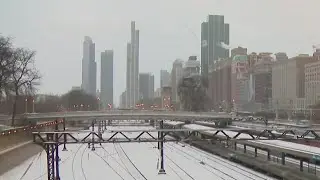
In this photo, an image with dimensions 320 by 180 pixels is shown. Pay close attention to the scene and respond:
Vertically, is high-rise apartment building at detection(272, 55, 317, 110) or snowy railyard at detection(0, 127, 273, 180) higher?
high-rise apartment building at detection(272, 55, 317, 110)

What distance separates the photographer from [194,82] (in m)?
157

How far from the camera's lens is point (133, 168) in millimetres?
53438

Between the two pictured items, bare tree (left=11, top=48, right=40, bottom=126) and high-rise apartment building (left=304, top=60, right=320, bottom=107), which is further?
→ high-rise apartment building (left=304, top=60, right=320, bottom=107)

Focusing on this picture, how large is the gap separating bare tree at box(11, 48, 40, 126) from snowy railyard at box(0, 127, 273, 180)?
11274 mm

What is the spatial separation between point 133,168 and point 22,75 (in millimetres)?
31041

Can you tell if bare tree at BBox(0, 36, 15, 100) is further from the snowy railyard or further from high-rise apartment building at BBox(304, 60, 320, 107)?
high-rise apartment building at BBox(304, 60, 320, 107)

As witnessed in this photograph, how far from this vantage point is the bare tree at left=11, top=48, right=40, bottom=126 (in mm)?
75188

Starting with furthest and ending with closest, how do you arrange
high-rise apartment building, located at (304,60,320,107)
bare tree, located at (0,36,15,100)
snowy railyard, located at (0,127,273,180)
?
high-rise apartment building, located at (304,60,320,107)
bare tree, located at (0,36,15,100)
snowy railyard, located at (0,127,273,180)

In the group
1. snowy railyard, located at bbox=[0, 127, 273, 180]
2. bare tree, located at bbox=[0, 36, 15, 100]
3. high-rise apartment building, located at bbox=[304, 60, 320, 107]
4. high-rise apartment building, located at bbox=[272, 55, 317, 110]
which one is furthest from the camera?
high-rise apartment building, located at bbox=[272, 55, 317, 110]

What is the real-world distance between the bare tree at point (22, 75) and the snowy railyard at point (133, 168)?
1127 cm

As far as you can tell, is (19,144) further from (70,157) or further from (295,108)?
(295,108)

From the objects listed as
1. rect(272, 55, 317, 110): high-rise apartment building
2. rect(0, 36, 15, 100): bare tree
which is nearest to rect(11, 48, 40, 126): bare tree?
rect(0, 36, 15, 100): bare tree

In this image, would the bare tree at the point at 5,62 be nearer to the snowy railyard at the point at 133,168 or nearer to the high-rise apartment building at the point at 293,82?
the snowy railyard at the point at 133,168

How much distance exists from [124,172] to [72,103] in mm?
116422
